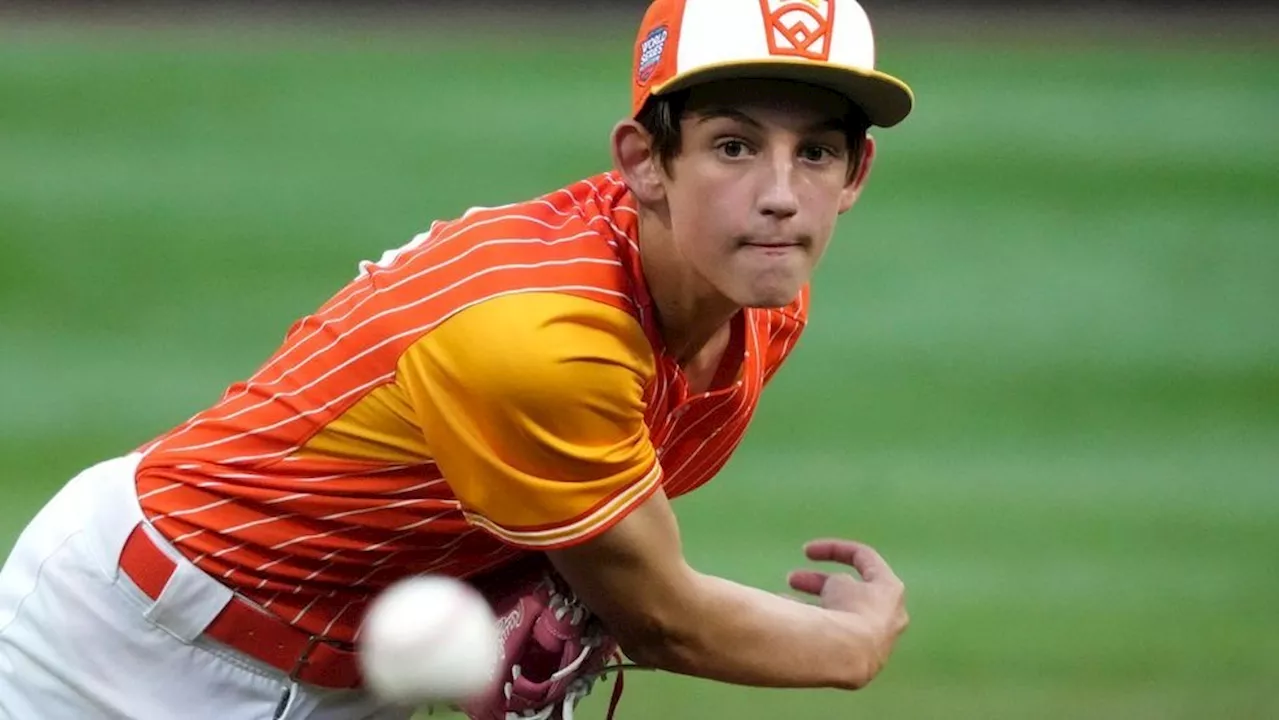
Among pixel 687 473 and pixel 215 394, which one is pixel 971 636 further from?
pixel 215 394

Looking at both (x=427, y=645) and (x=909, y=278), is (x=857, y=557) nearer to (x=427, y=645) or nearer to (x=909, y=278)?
(x=427, y=645)

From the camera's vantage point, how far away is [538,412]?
1.99 metres

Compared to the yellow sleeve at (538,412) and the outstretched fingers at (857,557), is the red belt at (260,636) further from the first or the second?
the outstretched fingers at (857,557)

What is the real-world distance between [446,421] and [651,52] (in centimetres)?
49

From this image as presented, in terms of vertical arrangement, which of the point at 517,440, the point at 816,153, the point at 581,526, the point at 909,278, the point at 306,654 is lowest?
the point at 909,278

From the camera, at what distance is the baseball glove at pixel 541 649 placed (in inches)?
89.4

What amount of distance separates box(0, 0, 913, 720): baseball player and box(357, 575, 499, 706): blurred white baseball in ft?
0.33

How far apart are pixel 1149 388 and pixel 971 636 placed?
4.65ft

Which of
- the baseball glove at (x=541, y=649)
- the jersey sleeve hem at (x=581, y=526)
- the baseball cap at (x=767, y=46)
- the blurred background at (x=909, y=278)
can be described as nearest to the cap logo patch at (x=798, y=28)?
the baseball cap at (x=767, y=46)

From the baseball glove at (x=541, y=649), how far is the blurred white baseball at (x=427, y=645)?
8cm

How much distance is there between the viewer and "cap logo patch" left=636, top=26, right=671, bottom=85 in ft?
6.91

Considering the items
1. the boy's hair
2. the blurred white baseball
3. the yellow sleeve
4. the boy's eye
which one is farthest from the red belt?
the boy's eye

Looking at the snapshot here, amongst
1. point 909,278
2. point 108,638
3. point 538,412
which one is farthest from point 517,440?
point 909,278

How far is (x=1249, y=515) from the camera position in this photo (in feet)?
15.9
